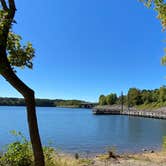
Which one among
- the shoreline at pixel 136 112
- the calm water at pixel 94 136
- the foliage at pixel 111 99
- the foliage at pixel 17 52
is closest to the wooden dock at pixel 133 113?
the shoreline at pixel 136 112

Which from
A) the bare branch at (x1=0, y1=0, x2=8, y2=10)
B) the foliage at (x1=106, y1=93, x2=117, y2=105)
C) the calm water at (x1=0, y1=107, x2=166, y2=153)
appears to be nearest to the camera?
the bare branch at (x1=0, y1=0, x2=8, y2=10)

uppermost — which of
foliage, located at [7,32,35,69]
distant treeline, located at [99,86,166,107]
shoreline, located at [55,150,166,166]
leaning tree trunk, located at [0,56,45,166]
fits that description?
distant treeline, located at [99,86,166,107]

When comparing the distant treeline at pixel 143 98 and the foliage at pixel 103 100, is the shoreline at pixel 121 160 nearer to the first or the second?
the distant treeline at pixel 143 98

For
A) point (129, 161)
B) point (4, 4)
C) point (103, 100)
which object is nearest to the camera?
point (4, 4)

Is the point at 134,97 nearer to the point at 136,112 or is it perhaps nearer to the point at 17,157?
the point at 136,112

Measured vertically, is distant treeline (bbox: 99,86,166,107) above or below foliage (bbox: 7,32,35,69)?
above

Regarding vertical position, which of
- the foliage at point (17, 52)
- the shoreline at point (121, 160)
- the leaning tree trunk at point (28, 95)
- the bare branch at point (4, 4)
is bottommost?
the shoreline at point (121, 160)

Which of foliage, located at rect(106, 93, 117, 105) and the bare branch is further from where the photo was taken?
foliage, located at rect(106, 93, 117, 105)

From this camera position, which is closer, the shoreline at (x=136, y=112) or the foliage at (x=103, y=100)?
the shoreline at (x=136, y=112)

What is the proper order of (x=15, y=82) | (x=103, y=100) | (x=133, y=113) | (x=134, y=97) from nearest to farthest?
(x=15, y=82) → (x=133, y=113) → (x=134, y=97) → (x=103, y=100)

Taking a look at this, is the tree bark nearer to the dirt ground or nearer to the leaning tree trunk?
the leaning tree trunk

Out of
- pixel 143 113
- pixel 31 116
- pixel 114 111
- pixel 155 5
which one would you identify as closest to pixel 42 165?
pixel 31 116

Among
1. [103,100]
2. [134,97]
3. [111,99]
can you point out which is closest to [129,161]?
[134,97]

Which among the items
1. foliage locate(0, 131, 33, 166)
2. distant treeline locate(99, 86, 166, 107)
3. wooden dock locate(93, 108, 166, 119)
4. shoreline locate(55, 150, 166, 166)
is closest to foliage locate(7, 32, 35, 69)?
foliage locate(0, 131, 33, 166)
